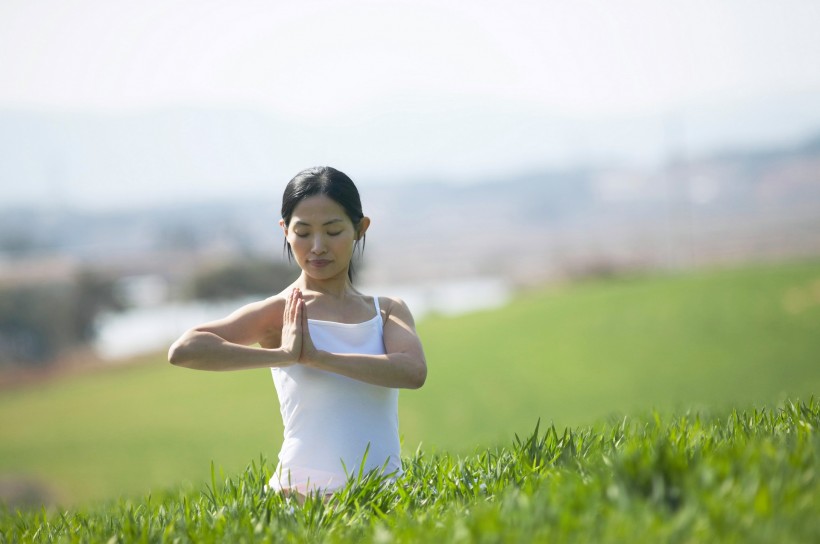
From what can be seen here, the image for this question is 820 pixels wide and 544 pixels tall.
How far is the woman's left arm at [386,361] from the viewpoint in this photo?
10.9ft

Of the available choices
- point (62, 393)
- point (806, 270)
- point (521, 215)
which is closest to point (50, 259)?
point (62, 393)

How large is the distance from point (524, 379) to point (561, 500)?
24.7 m

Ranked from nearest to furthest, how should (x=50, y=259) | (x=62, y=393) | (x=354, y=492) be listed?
(x=354, y=492) < (x=62, y=393) < (x=50, y=259)

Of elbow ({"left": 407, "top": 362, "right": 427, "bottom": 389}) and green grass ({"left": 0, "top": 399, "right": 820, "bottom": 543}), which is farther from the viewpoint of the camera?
elbow ({"left": 407, "top": 362, "right": 427, "bottom": 389})

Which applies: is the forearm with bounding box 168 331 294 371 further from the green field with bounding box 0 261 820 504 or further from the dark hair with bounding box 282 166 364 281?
the green field with bounding box 0 261 820 504

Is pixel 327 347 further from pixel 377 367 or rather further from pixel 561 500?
pixel 561 500

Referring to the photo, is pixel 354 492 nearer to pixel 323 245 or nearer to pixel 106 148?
pixel 323 245

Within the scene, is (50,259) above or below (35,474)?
above

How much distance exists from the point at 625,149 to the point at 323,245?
152235 millimetres

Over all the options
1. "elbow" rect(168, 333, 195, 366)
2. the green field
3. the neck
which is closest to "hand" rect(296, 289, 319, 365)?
the neck

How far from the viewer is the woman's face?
11.6 ft

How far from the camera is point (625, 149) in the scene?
5935 inches

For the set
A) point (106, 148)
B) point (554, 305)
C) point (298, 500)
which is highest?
point (106, 148)

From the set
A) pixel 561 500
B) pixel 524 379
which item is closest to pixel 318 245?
pixel 561 500
